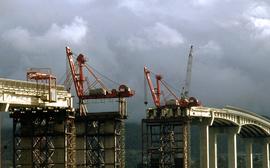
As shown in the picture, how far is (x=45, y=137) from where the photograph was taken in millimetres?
135875

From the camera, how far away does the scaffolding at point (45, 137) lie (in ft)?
439

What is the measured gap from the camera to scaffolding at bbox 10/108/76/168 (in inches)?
5271

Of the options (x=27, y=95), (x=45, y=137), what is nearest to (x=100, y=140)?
(x=45, y=137)

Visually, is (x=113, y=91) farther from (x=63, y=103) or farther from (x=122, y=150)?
(x=63, y=103)

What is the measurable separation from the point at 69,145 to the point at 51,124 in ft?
17.1

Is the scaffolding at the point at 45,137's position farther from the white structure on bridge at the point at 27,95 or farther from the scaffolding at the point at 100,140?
the scaffolding at the point at 100,140

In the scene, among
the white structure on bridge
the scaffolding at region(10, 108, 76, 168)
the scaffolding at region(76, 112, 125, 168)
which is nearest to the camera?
the white structure on bridge

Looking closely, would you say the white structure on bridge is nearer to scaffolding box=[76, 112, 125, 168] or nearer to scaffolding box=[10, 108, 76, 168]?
scaffolding box=[10, 108, 76, 168]

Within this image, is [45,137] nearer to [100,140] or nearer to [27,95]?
[27,95]

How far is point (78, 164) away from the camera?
563ft

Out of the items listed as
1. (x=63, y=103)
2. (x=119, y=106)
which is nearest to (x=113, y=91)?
(x=119, y=106)

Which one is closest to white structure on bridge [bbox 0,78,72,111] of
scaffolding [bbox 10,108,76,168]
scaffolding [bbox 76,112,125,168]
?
scaffolding [bbox 10,108,76,168]

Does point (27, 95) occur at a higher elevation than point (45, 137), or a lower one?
higher

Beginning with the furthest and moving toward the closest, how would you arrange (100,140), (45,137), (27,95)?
(100,140), (45,137), (27,95)
